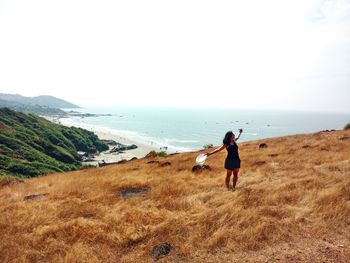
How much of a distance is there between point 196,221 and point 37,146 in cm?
12951

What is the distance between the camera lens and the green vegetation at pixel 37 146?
86625 mm

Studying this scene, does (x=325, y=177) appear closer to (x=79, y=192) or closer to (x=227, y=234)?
(x=227, y=234)

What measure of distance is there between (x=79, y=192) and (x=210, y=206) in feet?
23.6

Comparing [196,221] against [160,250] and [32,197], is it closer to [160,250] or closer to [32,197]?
[160,250]

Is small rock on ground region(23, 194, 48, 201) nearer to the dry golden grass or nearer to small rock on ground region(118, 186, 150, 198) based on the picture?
the dry golden grass

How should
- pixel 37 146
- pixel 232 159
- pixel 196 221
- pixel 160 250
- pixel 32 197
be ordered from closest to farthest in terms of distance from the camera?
1. pixel 160 250
2. pixel 196 221
3. pixel 232 159
4. pixel 32 197
5. pixel 37 146

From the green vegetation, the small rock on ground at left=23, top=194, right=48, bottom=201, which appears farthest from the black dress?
the green vegetation

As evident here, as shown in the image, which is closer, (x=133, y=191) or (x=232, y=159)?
(x=232, y=159)

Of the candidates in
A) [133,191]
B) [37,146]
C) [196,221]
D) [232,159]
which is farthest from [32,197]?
[37,146]

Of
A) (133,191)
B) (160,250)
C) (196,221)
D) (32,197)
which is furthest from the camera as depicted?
(32,197)

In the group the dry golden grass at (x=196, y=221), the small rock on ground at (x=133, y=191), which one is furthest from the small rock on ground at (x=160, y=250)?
the small rock on ground at (x=133, y=191)

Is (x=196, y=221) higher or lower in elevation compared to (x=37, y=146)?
higher

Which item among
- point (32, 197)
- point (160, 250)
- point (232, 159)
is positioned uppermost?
point (232, 159)

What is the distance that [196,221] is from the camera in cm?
928
